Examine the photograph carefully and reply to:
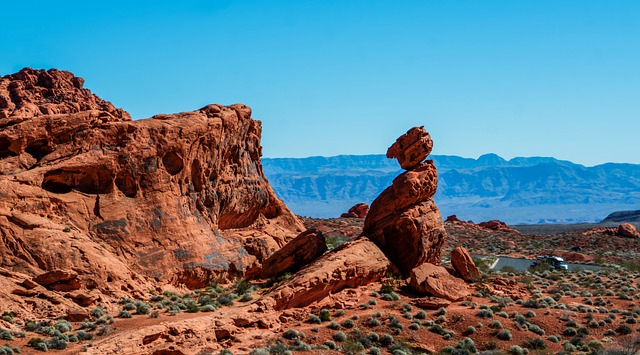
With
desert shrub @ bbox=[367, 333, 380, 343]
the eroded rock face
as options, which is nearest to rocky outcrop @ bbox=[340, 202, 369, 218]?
the eroded rock face

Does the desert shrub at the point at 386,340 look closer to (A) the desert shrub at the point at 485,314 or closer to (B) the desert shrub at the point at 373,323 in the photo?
(B) the desert shrub at the point at 373,323

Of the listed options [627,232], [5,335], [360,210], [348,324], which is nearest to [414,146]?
[348,324]

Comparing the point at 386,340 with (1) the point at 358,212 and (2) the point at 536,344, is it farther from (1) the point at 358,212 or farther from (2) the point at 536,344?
(1) the point at 358,212

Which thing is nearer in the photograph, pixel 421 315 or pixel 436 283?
pixel 421 315

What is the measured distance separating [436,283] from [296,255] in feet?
18.8

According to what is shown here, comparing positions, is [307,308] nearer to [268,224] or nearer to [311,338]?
[311,338]

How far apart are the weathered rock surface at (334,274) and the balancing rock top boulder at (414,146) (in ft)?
14.6

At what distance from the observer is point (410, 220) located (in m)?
26.6

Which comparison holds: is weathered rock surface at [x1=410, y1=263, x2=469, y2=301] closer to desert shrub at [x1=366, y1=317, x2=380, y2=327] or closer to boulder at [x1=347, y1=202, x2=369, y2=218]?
desert shrub at [x1=366, y1=317, x2=380, y2=327]

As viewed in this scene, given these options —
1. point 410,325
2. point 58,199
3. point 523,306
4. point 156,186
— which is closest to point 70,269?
point 58,199

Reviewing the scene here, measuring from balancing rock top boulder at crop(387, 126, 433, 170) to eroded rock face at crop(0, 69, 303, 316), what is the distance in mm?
7480

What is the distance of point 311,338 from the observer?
1944cm

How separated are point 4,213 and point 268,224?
13.9 metres

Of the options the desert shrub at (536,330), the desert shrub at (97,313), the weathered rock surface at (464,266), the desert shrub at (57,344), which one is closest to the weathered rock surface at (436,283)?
the weathered rock surface at (464,266)
